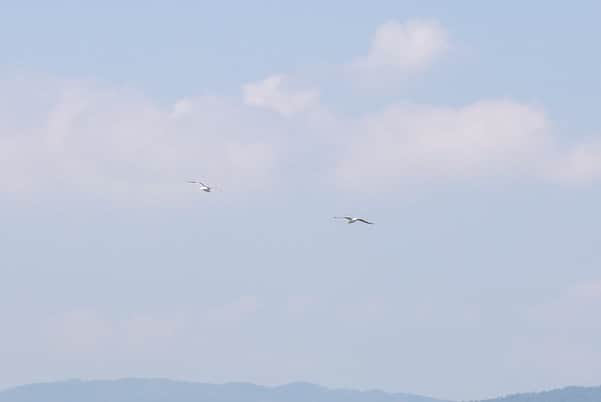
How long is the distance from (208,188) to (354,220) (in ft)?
69.4

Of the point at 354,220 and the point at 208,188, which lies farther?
the point at 208,188

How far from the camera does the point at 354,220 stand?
517ft

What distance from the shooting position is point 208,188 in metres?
171
